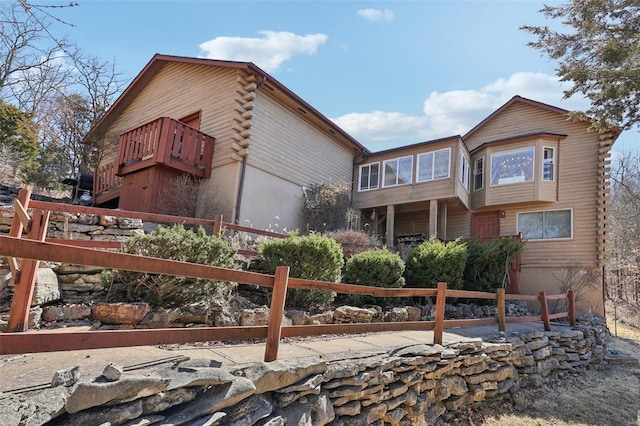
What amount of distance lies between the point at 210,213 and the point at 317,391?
7.87 m

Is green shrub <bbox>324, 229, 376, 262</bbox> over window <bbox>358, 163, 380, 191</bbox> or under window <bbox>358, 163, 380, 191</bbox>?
under

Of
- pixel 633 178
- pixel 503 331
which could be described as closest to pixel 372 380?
pixel 503 331

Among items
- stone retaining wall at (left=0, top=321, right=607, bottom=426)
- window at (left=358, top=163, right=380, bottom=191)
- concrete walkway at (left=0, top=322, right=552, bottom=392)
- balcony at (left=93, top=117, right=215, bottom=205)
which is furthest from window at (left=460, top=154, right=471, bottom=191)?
concrete walkway at (left=0, top=322, right=552, bottom=392)

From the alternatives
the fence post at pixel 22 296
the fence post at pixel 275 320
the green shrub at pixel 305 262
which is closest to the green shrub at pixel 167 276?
the green shrub at pixel 305 262

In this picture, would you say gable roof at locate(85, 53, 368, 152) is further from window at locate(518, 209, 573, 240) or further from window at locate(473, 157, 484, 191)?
window at locate(518, 209, 573, 240)

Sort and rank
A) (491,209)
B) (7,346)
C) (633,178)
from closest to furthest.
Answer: (7,346)
(491,209)
(633,178)

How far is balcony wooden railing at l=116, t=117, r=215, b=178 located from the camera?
9906mm

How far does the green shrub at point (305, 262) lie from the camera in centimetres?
571

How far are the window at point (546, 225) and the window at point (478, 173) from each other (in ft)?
6.69

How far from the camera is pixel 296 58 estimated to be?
13164 millimetres

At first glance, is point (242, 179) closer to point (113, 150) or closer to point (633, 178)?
point (113, 150)

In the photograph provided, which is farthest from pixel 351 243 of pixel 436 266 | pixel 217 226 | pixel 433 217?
pixel 433 217

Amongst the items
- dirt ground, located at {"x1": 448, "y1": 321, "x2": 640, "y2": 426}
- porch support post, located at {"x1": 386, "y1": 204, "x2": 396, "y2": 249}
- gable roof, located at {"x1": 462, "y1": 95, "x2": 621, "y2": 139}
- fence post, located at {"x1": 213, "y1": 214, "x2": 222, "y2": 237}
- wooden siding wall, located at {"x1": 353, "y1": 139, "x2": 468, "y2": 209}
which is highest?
gable roof, located at {"x1": 462, "y1": 95, "x2": 621, "y2": 139}

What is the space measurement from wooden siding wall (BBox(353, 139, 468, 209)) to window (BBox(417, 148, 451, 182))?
0.50ft
